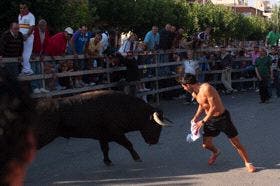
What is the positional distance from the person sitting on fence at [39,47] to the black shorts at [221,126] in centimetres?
436

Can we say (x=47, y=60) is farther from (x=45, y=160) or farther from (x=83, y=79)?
(x=45, y=160)

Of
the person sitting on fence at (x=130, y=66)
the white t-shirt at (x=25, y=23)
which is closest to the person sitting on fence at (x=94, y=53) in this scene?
the person sitting on fence at (x=130, y=66)

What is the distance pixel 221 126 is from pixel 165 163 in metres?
1.01

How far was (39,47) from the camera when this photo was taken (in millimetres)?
12102

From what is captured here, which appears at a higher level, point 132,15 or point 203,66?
point 132,15

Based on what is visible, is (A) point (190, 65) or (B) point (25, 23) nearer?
(B) point (25, 23)

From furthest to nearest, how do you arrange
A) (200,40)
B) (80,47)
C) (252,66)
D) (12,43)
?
(252,66) < (200,40) < (80,47) < (12,43)

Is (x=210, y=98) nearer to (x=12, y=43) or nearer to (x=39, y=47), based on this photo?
(x=12, y=43)

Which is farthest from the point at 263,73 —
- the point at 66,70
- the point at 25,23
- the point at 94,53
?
the point at 25,23

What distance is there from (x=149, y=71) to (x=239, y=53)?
842 cm

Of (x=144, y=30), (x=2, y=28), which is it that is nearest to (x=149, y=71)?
(x=2, y=28)

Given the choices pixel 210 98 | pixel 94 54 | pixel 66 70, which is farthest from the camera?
pixel 94 54

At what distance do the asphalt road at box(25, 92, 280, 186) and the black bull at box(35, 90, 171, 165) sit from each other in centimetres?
45

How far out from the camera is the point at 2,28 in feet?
62.1
